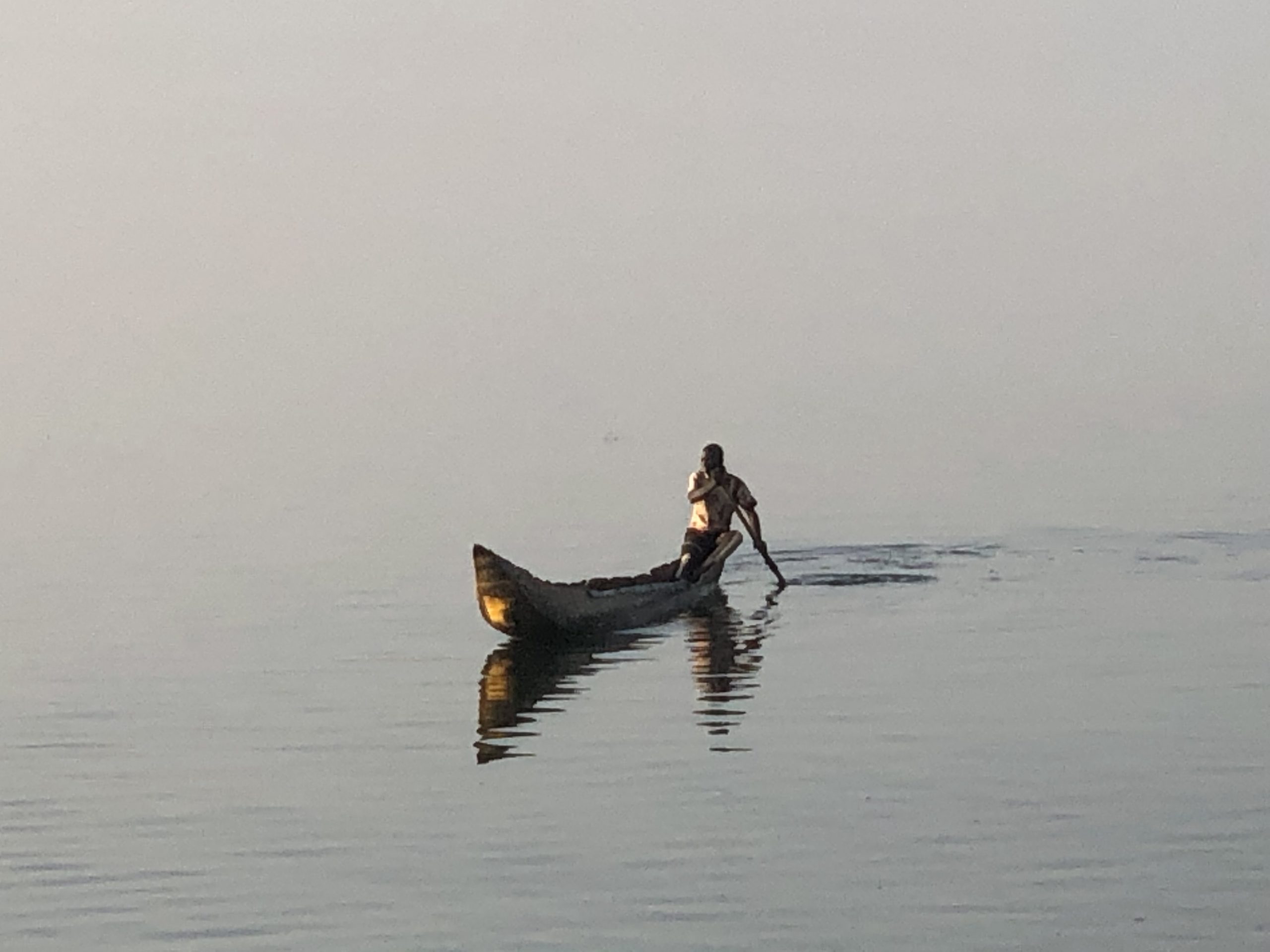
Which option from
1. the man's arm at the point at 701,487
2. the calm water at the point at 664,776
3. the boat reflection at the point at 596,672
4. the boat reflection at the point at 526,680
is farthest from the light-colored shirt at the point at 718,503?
the boat reflection at the point at 526,680

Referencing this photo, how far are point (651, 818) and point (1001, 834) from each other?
83.0 inches

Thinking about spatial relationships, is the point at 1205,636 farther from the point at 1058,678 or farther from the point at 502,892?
the point at 502,892

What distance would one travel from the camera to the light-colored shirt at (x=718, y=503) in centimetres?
2545

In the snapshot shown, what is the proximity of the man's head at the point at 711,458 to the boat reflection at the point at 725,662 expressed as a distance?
1615 mm

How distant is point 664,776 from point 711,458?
9902 mm

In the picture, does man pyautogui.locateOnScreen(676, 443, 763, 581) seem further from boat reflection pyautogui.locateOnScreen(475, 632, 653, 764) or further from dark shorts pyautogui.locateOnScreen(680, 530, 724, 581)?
boat reflection pyautogui.locateOnScreen(475, 632, 653, 764)

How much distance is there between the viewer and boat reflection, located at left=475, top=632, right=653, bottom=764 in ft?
58.0

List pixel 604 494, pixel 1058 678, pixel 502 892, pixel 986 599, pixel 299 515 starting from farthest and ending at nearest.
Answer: pixel 604 494
pixel 299 515
pixel 986 599
pixel 1058 678
pixel 502 892

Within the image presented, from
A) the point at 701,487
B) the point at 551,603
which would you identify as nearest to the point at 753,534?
the point at 701,487

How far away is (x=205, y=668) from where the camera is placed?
22.6 meters

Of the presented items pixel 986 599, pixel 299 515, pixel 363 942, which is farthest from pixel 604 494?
pixel 363 942

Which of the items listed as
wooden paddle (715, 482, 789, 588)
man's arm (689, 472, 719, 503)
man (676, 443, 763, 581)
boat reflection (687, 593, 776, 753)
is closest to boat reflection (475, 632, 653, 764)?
boat reflection (687, 593, 776, 753)

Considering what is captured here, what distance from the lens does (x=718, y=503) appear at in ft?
83.7

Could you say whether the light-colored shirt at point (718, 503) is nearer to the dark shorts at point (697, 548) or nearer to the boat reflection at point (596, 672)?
the dark shorts at point (697, 548)
